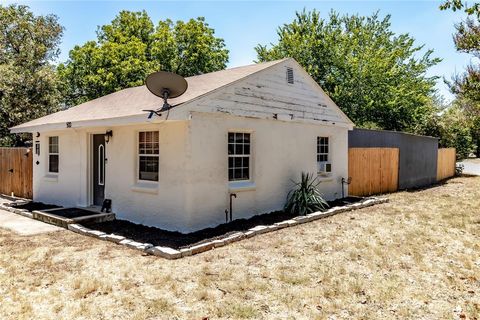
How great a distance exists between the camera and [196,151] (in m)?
7.57

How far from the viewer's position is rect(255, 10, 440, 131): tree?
26.2m

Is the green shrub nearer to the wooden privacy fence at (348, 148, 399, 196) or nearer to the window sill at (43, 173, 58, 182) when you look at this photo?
the wooden privacy fence at (348, 148, 399, 196)

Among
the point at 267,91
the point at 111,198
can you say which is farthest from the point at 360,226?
the point at 111,198

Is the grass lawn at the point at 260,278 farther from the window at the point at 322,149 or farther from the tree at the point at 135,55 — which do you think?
the tree at the point at 135,55

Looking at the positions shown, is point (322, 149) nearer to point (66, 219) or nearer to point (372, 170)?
point (372, 170)

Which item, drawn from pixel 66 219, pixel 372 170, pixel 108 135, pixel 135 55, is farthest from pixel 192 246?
pixel 135 55

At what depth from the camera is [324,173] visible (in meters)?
11.6

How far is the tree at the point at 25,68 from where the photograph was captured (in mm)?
→ 17938

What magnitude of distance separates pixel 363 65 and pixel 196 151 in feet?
75.9

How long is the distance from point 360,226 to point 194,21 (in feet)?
89.2

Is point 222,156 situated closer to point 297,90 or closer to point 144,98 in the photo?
point 144,98

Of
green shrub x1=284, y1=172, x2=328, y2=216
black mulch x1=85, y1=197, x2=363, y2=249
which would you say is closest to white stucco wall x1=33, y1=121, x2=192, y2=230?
black mulch x1=85, y1=197, x2=363, y2=249

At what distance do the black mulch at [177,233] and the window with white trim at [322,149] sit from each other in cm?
317

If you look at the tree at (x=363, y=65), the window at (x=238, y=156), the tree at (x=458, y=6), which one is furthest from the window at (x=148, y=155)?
the tree at (x=363, y=65)
